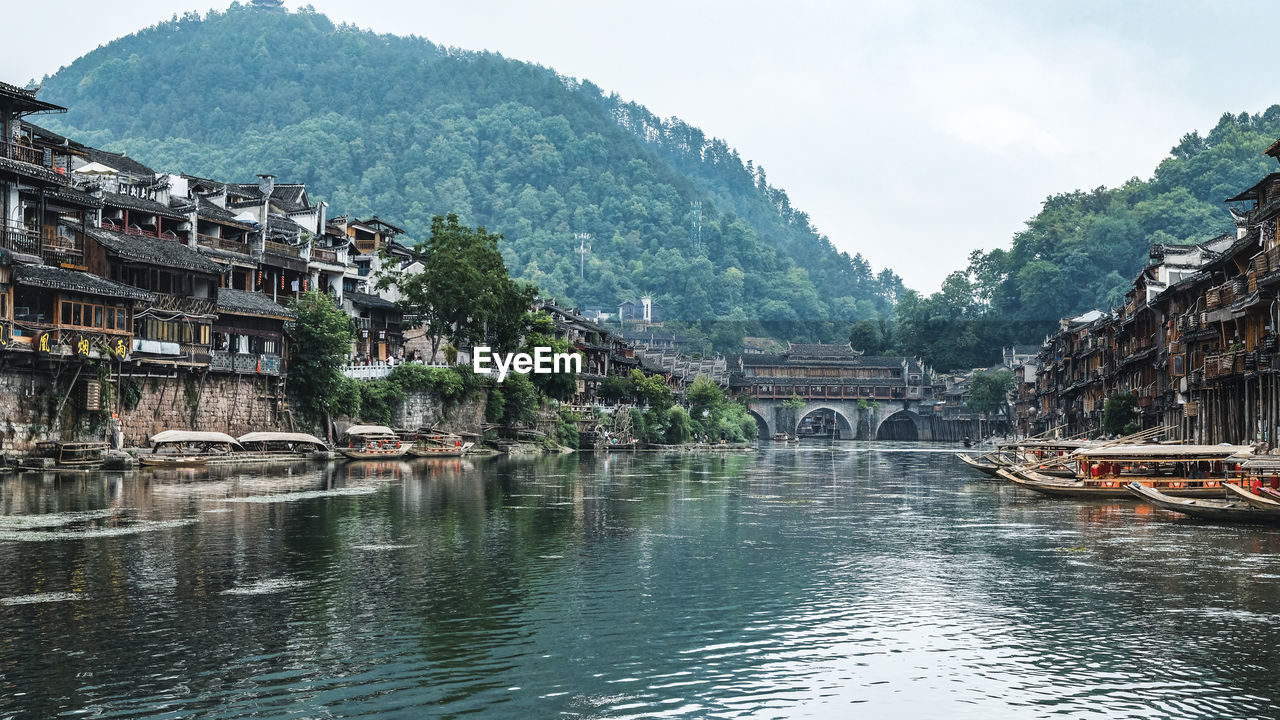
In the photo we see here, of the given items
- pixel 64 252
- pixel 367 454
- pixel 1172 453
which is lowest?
pixel 367 454

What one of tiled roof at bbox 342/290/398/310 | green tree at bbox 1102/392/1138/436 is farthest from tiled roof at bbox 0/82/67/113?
green tree at bbox 1102/392/1138/436

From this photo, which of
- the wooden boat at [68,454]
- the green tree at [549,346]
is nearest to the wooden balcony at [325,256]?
the green tree at [549,346]

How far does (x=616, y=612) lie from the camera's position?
23.0 metres

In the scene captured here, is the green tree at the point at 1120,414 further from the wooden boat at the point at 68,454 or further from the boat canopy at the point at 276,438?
the wooden boat at the point at 68,454

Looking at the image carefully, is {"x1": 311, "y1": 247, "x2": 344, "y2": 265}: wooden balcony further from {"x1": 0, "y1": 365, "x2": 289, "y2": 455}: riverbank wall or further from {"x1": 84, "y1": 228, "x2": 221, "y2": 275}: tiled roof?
{"x1": 84, "y1": 228, "x2": 221, "y2": 275}: tiled roof

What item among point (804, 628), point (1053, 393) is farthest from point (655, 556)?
point (1053, 393)

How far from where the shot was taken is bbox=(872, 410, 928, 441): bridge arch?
632 ft

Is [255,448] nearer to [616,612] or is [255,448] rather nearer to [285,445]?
[285,445]

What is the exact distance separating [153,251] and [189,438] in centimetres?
1114

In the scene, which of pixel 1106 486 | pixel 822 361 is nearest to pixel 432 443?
pixel 1106 486

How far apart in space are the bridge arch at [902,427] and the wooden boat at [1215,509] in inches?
6067

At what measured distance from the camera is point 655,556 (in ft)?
101

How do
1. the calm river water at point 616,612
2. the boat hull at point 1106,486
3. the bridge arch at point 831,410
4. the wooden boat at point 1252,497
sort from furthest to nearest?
1. the bridge arch at point 831,410
2. the boat hull at point 1106,486
3. the wooden boat at point 1252,497
4. the calm river water at point 616,612

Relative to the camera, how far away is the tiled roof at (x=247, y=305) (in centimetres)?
6994
